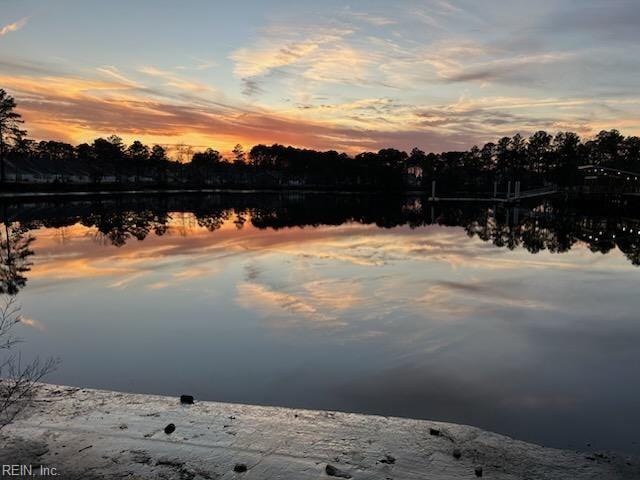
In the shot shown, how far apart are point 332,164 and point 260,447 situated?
515 ft

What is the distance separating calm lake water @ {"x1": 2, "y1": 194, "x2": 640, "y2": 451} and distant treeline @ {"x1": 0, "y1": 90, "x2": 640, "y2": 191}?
101607 millimetres

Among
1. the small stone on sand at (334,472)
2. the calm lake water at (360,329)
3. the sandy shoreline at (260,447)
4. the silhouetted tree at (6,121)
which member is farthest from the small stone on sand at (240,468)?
the silhouetted tree at (6,121)

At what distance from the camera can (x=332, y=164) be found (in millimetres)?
160500

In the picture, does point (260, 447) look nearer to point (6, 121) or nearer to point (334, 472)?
point (334, 472)

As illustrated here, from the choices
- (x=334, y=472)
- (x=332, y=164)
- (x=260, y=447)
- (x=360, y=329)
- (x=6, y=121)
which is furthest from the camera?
(x=332, y=164)

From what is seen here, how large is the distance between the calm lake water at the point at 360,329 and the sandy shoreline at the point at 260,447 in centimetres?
90

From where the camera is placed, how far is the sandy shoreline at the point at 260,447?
582cm

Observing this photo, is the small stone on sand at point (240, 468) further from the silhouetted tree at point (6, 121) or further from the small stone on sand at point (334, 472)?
the silhouetted tree at point (6, 121)

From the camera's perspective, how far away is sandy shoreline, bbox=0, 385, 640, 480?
5.82 m

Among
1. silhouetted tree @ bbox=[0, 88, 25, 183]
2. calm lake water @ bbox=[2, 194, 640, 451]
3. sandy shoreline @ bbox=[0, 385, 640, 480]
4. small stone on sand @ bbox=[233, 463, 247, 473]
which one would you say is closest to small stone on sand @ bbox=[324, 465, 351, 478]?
sandy shoreline @ bbox=[0, 385, 640, 480]

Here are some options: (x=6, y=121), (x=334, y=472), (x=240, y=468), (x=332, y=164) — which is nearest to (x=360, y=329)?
(x=334, y=472)

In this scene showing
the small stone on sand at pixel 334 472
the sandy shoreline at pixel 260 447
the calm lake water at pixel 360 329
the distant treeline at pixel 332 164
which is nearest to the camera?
the small stone on sand at pixel 334 472

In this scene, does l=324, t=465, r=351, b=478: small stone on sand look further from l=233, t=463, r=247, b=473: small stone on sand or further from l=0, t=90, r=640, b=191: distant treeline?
l=0, t=90, r=640, b=191: distant treeline

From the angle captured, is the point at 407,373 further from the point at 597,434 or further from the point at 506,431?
the point at 597,434
